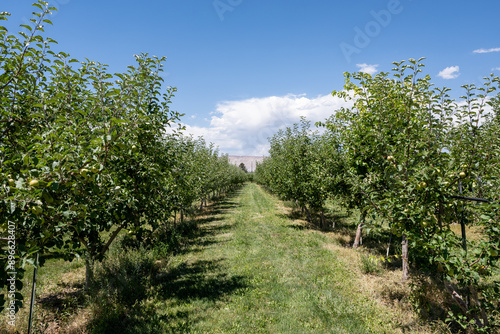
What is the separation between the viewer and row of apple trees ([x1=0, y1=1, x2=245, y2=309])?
2744 mm

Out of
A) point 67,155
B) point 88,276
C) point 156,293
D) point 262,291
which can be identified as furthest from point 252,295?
point 67,155

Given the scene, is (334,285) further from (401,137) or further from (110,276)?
(110,276)

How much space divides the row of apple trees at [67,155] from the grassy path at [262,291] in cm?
250

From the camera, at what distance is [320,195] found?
541 inches

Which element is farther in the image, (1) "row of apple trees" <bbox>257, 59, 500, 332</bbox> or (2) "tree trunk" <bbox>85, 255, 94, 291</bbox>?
(2) "tree trunk" <bbox>85, 255, 94, 291</bbox>

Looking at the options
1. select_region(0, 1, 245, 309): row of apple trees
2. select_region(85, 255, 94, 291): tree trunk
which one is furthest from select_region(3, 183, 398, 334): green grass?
select_region(0, 1, 245, 309): row of apple trees

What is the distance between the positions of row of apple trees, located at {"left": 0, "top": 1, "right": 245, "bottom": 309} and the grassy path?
2500mm

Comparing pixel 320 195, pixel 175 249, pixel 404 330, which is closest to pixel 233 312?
pixel 404 330

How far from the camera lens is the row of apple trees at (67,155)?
108 inches

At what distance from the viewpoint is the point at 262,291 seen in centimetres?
719

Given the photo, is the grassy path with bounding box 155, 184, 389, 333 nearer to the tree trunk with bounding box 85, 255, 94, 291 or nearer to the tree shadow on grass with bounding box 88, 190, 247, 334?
the tree shadow on grass with bounding box 88, 190, 247, 334

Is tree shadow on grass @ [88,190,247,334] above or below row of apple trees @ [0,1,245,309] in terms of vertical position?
below

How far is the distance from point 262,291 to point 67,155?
6286 millimetres

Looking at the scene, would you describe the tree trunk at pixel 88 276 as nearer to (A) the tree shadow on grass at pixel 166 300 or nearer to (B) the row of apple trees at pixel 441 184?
(A) the tree shadow on grass at pixel 166 300
